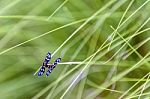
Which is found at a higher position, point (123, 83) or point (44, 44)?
point (44, 44)

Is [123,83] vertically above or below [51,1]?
below

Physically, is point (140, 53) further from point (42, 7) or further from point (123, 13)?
point (42, 7)

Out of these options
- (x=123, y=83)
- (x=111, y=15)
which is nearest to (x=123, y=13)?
(x=111, y=15)

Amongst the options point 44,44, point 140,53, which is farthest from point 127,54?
point 44,44

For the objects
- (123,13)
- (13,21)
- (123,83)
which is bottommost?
(123,83)

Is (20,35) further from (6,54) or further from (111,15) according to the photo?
(111,15)
